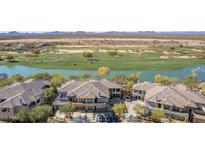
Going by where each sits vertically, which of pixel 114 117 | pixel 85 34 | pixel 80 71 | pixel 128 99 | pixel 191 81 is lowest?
pixel 114 117

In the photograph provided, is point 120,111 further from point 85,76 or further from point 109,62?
point 85,76

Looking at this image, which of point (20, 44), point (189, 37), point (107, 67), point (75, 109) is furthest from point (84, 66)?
point (189, 37)

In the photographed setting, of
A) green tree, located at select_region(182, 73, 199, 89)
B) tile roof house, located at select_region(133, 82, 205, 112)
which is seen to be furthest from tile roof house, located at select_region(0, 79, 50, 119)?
green tree, located at select_region(182, 73, 199, 89)

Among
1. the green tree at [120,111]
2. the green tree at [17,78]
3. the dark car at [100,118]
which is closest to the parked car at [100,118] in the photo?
the dark car at [100,118]

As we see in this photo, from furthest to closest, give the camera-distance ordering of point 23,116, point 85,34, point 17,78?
point 17,78, point 85,34, point 23,116

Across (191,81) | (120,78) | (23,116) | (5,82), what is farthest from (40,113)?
(191,81)
